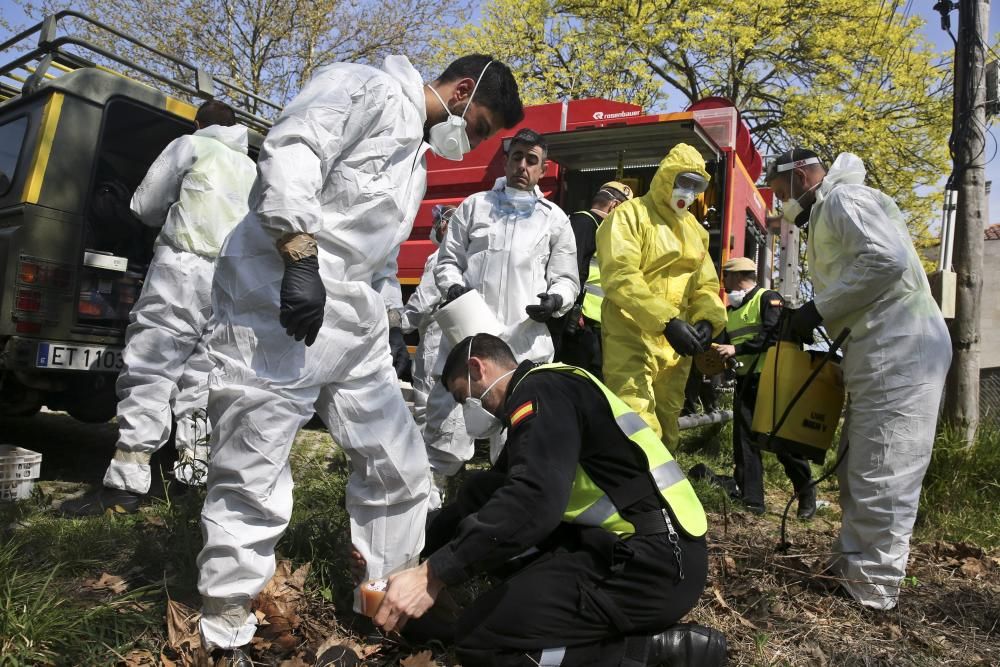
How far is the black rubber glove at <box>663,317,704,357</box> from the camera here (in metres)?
3.72

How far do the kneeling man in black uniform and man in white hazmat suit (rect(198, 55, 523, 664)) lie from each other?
1.33ft

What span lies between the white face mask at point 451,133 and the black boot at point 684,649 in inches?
66.6

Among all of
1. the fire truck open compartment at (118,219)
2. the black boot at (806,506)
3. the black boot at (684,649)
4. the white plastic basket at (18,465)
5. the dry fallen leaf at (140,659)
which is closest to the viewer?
the dry fallen leaf at (140,659)

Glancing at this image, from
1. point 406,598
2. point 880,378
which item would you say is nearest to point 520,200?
point 880,378

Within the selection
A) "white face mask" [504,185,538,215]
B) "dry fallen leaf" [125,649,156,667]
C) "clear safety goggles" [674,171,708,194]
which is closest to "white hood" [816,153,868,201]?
"clear safety goggles" [674,171,708,194]

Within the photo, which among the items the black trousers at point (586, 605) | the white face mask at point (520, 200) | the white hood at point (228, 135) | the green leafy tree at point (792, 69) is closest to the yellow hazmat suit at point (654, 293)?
the white face mask at point (520, 200)

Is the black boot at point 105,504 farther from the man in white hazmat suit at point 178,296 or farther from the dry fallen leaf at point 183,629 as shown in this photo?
the dry fallen leaf at point 183,629

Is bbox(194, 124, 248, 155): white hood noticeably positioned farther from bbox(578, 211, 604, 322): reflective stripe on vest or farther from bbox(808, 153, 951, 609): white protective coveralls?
bbox(808, 153, 951, 609): white protective coveralls

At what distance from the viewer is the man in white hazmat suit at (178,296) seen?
405cm

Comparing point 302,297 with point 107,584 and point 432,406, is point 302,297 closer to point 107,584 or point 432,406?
point 107,584

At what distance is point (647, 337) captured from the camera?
3.87 m

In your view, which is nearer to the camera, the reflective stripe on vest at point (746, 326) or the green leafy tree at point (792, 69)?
the reflective stripe on vest at point (746, 326)

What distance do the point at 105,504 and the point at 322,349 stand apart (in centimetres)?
244

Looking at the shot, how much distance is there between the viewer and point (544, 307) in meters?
3.88
